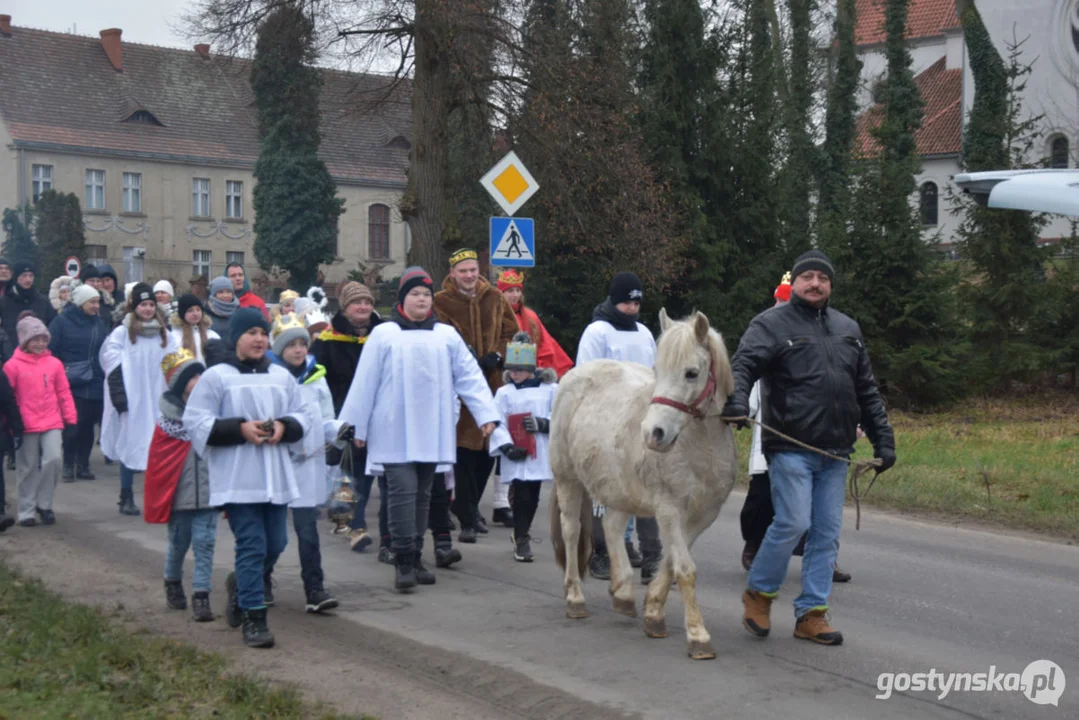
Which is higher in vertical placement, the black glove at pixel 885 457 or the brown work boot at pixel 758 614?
the black glove at pixel 885 457

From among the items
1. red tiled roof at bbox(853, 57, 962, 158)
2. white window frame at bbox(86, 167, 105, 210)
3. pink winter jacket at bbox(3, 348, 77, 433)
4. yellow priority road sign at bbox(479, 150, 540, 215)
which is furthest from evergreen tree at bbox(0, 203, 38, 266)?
pink winter jacket at bbox(3, 348, 77, 433)

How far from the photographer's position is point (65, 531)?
36.7ft

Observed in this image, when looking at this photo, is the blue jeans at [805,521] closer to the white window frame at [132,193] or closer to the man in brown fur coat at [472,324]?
the man in brown fur coat at [472,324]

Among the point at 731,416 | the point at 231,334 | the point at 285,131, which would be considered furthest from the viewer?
the point at 285,131

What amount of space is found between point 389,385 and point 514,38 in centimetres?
1538

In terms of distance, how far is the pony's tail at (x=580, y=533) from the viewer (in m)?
8.32

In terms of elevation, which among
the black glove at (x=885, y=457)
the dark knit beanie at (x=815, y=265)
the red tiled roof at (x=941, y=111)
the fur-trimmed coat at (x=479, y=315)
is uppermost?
the red tiled roof at (x=941, y=111)

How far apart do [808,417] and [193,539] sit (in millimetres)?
3874

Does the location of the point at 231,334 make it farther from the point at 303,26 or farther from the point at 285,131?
the point at 285,131

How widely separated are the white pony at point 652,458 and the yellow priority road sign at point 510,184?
6533 mm

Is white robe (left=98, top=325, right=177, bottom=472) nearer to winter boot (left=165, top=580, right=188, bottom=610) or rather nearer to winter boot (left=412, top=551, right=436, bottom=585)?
winter boot (left=165, top=580, right=188, bottom=610)

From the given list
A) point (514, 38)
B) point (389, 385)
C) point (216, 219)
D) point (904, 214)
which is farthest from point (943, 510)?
point (216, 219)

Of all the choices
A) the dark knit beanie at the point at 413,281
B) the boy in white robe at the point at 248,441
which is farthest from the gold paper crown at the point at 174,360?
the dark knit beanie at the point at 413,281

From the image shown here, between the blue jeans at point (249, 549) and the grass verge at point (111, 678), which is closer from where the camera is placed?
the grass verge at point (111, 678)
